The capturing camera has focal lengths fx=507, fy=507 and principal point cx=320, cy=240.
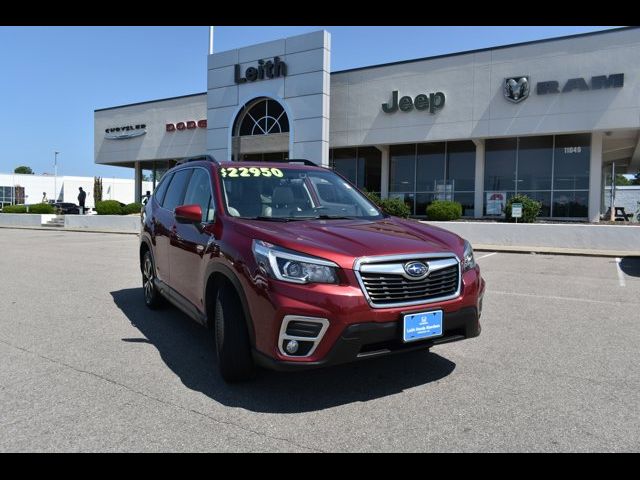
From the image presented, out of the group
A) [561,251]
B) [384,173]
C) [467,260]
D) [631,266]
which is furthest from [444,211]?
[467,260]

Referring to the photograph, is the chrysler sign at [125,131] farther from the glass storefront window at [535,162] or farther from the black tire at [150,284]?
the black tire at [150,284]

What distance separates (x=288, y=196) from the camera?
4.71 m

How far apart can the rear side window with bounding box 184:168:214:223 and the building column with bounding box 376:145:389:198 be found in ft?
65.7

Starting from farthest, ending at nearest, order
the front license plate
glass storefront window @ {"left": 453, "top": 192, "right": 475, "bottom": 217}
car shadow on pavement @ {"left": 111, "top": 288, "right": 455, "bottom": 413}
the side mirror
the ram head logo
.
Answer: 1. glass storefront window @ {"left": 453, "top": 192, "right": 475, "bottom": 217}
2. the ram head logo
3. the side mirror
4. car shadow on pavement @ {"left": 111, "top": 288, "right": 455, "bottom": 413}
5. the front license plate

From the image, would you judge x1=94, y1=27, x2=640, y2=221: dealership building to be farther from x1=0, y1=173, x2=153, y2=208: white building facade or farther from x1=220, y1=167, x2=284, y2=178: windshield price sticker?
x1=0, y1=173, x2=153, y2=208: white building facade

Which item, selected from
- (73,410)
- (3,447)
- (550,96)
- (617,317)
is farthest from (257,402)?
(550,96)

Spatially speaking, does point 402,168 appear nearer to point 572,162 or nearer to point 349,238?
point 572,162

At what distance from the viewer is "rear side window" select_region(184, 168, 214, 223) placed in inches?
178

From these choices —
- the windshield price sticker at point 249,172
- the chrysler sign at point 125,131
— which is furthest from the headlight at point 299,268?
the chrysler sign at point 125,131

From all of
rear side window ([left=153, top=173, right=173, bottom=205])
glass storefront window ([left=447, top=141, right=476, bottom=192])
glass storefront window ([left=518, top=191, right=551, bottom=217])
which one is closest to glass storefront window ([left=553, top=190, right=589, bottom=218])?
glass storefront window ([left=518, top=191, right=551, bottom=217])

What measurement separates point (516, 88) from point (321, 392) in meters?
19.4

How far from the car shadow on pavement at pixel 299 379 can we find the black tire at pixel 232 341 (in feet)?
0.48
